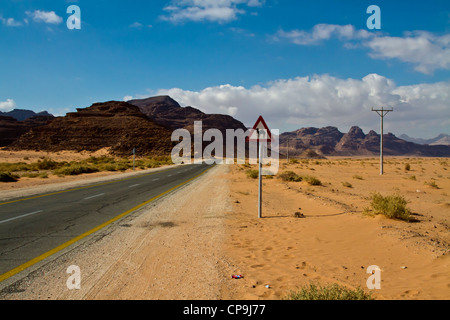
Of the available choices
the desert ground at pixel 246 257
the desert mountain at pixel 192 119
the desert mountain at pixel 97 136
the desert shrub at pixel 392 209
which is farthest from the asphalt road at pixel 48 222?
the desert mountain at pixel 192 119

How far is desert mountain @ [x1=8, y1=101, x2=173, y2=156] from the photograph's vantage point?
77.9 m

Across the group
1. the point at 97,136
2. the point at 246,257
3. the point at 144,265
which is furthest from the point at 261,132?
the point at 97,136

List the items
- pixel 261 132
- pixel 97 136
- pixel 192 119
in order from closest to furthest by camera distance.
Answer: pixel 261 132
pixel 97 136
pixel 192 119

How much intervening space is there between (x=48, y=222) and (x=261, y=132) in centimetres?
664

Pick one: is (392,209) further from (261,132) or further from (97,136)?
(97,136)

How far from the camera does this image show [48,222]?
773 cm

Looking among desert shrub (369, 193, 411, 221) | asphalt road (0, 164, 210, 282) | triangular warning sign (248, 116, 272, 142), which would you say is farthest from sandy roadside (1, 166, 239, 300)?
desert shrub (369, 193, 411, 221)

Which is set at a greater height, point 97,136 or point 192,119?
point 192,119

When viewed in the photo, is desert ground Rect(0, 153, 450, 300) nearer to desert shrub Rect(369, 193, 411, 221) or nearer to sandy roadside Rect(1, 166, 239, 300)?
sandy roadside Rect(1, 166, 239, 300)

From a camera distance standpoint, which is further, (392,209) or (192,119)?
(192,119)
